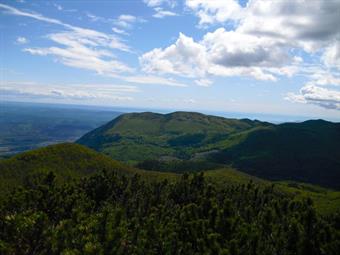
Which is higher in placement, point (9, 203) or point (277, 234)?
point (277, 234)

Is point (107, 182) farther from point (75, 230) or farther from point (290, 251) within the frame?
point (290, 251)

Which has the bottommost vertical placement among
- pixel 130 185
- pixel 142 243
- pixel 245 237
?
pixel 130 185

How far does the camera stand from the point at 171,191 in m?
148

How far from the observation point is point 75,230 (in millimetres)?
65875

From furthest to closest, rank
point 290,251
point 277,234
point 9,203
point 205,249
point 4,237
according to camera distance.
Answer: point 9,203, point 277,234, point 4,237, point 290,251, point 205,249

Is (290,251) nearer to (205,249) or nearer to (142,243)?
(205,249)

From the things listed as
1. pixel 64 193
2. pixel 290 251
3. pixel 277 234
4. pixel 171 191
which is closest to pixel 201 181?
pixel 171 191

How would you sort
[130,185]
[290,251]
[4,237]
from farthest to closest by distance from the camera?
[130,185], [4,237], [290,251]

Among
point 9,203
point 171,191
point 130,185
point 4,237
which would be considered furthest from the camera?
point 130,185

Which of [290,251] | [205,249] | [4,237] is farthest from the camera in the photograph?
[4,237]

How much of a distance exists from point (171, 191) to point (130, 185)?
74.7 ft

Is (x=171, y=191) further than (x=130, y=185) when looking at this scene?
No

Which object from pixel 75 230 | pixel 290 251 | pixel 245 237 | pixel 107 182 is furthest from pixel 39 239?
pixel 107 182

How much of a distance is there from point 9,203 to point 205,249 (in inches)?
2874
